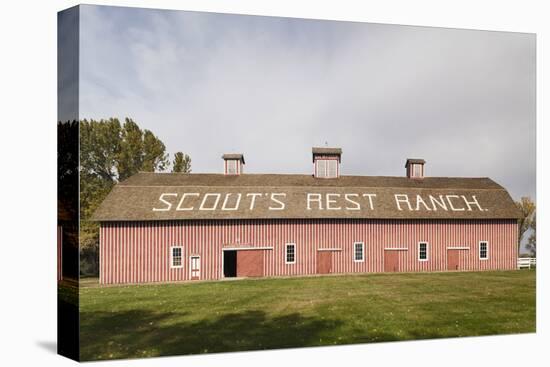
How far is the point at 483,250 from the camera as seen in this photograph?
76.3 feet

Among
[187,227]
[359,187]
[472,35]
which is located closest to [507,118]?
[472,35]

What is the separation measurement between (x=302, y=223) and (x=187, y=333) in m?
5.96

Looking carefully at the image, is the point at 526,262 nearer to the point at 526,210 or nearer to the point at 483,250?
the point at 483,250

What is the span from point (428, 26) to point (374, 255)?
26.0 feet

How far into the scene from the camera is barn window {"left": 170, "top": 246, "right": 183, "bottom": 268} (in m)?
20.3

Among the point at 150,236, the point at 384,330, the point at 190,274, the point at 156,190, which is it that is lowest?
the point at 384,330

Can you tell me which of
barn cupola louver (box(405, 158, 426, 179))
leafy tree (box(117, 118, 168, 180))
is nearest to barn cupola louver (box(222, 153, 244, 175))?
leafy tree (box(117, 118, 168, 180))

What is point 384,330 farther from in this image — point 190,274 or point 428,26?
point 428,26

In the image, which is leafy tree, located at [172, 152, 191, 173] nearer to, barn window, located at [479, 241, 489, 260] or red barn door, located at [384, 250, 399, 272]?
red barn door, located at [384, 250, 399, 272]

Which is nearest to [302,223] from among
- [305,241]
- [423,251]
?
[305,241]

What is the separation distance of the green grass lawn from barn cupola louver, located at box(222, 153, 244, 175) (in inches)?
142

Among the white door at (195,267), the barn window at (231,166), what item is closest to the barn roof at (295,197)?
the barn window at (231,166)

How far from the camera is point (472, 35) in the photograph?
21109 millimetres

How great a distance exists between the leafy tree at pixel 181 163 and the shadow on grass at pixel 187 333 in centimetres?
433
